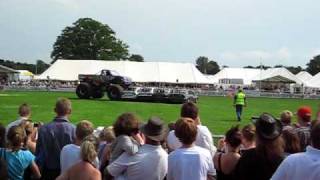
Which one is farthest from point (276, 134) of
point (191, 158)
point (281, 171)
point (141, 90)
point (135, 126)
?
point (141, 90)

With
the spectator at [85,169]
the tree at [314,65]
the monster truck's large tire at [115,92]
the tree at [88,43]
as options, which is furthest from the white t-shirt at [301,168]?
the tree at [314,65]

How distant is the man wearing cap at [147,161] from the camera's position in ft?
19.2

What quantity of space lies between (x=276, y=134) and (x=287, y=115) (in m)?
4.14

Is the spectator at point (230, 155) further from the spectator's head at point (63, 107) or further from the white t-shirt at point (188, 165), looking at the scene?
the spectator's head at point (63, 107)

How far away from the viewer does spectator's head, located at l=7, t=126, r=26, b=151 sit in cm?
651

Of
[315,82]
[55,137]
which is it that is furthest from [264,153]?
[315,82]

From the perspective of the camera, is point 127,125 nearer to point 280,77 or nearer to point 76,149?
point 76,149

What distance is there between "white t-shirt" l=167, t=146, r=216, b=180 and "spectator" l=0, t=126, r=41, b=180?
1902 mm

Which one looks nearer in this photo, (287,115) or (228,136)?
(228,136)

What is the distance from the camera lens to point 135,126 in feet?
19.6

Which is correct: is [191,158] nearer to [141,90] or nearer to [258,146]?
[258,146]

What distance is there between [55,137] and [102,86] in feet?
116

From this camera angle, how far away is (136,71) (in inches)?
2972

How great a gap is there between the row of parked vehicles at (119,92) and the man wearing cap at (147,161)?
34575mm
